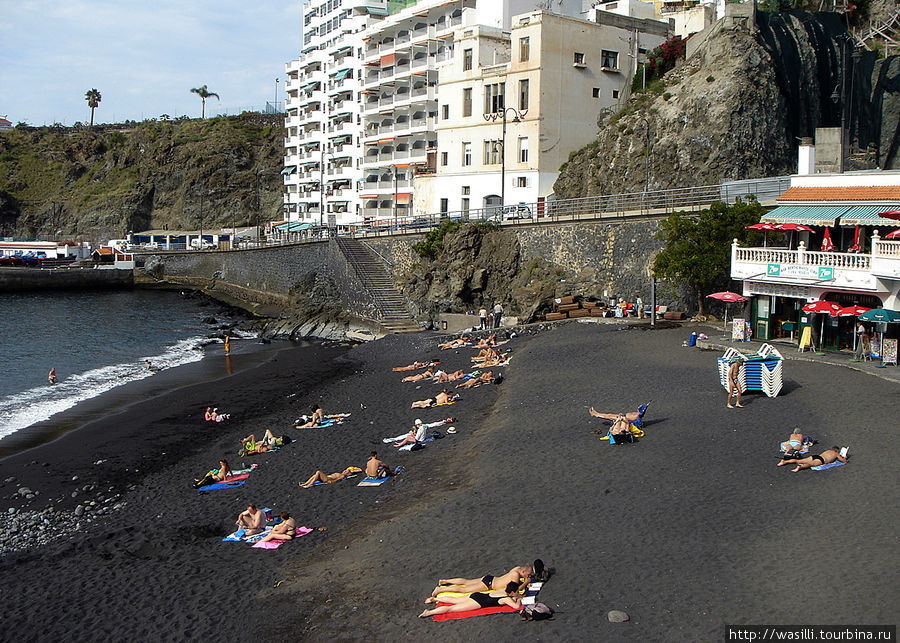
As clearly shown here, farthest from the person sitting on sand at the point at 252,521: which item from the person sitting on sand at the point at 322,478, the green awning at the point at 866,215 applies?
the green awning at the point at 866,215

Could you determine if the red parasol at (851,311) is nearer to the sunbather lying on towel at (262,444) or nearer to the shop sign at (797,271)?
the shop sign at (797,271)

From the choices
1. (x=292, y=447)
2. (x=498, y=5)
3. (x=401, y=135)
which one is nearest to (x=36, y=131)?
(x=401, y=135)

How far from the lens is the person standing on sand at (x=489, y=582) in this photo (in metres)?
10.2

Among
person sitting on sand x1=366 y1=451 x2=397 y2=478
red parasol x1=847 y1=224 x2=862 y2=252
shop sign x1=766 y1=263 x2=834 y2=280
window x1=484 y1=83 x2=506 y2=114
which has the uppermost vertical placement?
window x1=484 y1=83 x2=506 y2=114

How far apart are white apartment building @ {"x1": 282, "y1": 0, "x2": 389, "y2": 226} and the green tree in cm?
4006

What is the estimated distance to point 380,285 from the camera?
43.6m

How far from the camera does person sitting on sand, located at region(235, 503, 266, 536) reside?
14.1 meters

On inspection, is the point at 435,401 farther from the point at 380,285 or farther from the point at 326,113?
the point at 326,113

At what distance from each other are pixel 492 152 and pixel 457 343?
20.4m

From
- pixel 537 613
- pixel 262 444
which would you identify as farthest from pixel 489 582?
pixel 262 444

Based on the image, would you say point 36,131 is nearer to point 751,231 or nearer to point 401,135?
point 401,135

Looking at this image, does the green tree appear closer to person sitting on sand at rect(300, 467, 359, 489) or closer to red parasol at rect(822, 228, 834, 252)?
red parasol at rect(822, 228, 834, 252)

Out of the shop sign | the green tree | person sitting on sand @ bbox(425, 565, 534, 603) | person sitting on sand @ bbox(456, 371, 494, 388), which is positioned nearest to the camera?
person sitting on sand @ bbox(425, 565, 534, 603)

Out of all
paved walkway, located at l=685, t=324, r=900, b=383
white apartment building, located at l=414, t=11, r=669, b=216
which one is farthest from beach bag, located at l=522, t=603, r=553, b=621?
white apartment building, located at l=414, t=11, r=669, b=216
